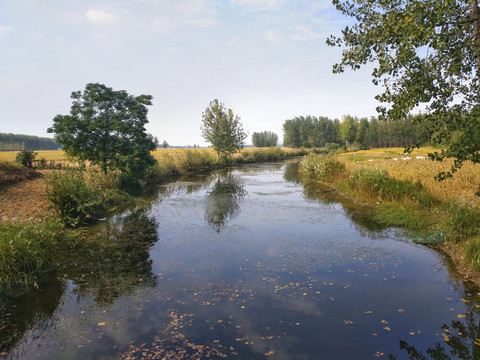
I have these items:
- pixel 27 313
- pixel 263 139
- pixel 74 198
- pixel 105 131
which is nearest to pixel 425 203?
pixel 27 313

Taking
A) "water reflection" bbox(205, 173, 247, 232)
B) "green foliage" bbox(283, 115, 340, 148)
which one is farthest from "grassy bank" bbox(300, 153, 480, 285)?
"green foliage" bbox(283, 115, 340, 148)

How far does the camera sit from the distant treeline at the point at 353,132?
3999 inches

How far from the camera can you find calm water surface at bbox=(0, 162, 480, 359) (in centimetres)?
580

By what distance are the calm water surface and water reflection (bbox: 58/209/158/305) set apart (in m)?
0.04

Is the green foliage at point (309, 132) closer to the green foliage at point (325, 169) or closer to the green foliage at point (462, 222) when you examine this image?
the green foliage at point (325, 169)

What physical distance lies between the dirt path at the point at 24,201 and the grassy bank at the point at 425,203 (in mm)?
14399

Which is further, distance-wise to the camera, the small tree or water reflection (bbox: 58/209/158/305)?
the small tree

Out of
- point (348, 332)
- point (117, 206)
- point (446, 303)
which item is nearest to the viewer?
point (348, 332)

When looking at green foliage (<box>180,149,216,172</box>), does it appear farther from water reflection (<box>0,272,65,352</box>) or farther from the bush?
water reflection (<box>0,272,65,352</box>)

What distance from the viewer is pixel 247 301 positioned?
746 centimetres

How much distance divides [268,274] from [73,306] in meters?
5.06

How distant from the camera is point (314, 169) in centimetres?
3139

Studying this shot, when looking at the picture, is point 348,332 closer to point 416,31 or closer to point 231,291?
point 231,291

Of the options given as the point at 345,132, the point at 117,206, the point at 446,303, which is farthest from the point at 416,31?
the point at 345,132
